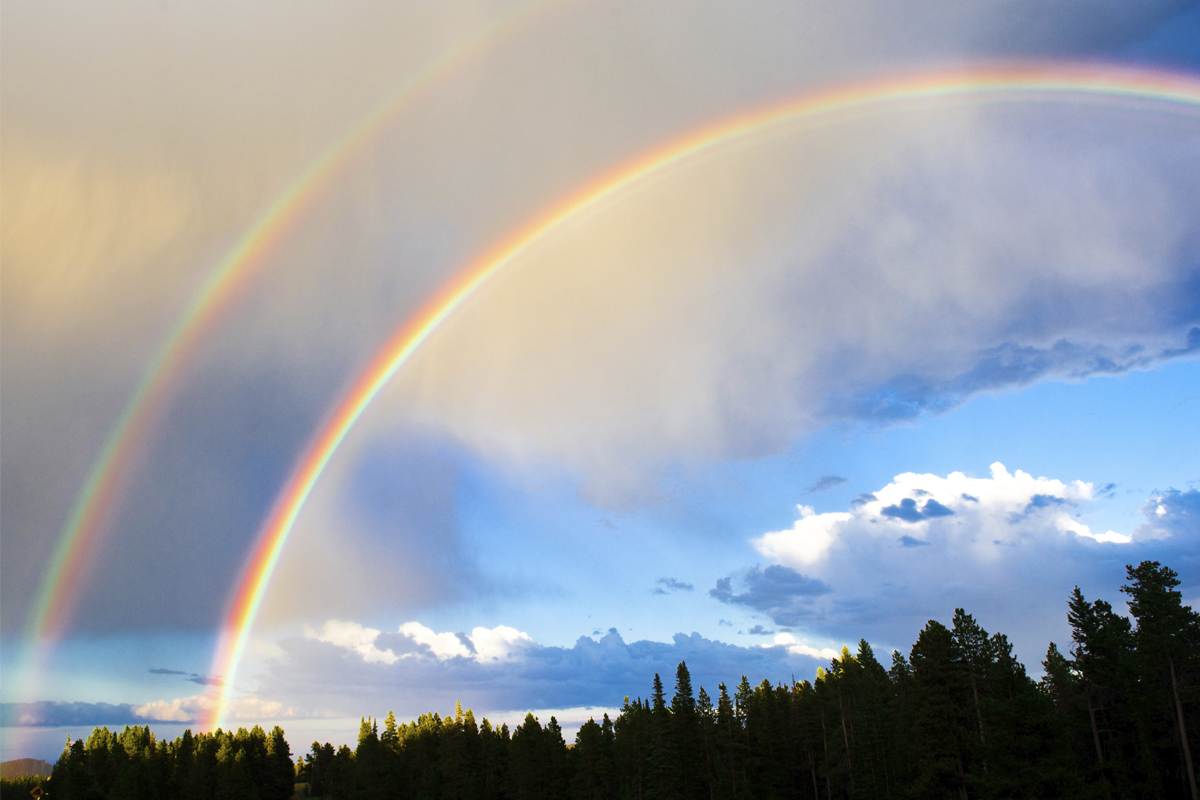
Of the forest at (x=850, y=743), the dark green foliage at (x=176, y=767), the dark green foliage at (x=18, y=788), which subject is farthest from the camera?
the dark green foliage at (x=18, y=788)

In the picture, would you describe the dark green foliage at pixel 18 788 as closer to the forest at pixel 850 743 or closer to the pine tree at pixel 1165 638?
the forest at pixel 850 743

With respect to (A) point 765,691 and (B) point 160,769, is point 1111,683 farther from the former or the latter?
(B) point 160,769

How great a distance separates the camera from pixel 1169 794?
205 feet

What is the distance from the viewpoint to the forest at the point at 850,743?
54.4 metres

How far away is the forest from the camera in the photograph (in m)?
54.4

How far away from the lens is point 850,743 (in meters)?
97.2

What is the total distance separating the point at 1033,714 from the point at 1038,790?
4.38 metres

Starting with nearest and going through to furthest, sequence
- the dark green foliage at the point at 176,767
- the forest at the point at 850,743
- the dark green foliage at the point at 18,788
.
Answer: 1. the forest at the point at 850,743
2. the dark green foliage at the point at 176,767
3. the dark green foliage at the point at 18,788

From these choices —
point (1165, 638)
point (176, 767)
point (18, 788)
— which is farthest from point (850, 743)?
point (18, 788)

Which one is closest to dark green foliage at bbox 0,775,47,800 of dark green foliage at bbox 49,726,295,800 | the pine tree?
dark green foliage at bbox 49,726,295,800

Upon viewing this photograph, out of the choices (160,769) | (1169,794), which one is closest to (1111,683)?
(1169,794)

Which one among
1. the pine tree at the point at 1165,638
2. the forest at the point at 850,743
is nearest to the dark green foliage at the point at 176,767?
the forest at the point at 850,743

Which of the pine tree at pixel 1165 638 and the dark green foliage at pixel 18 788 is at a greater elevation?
the pine tree at pixel 1165 638

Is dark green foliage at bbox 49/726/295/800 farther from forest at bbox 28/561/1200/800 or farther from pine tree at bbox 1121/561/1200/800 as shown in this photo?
pine tree at bbox 1121/561/1200/800
